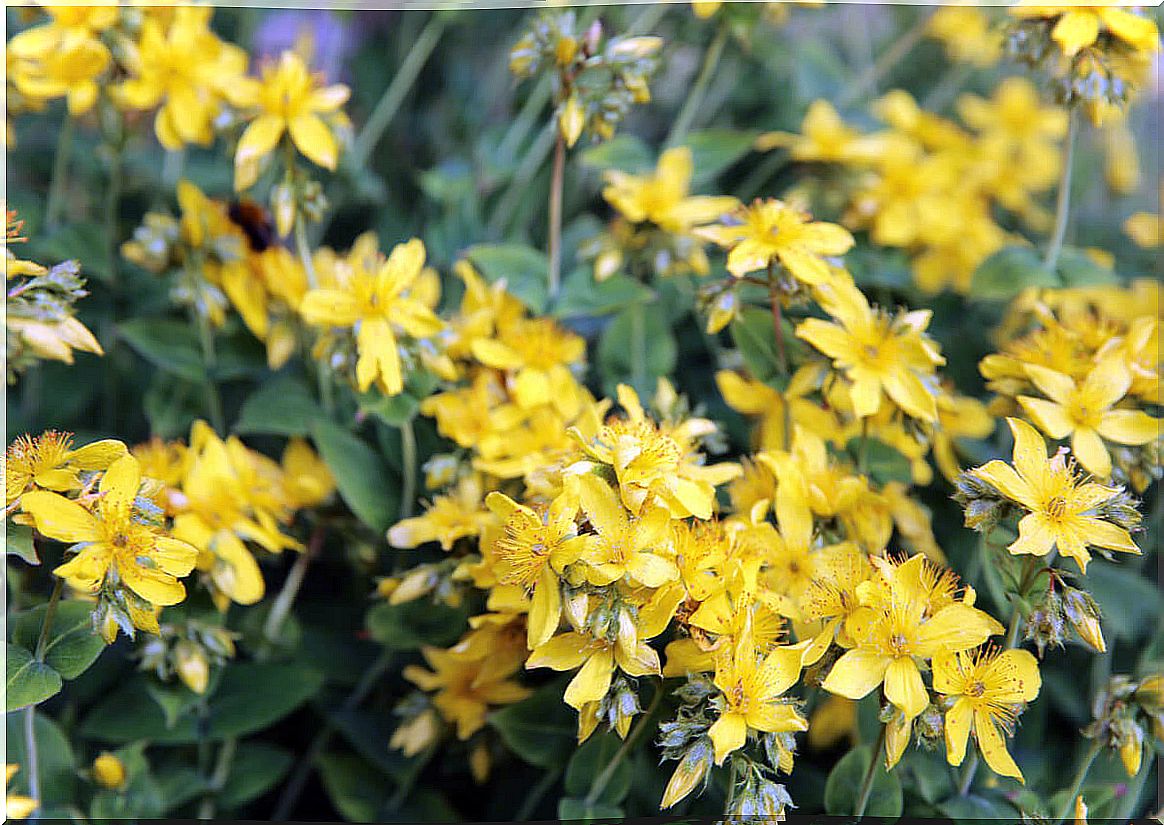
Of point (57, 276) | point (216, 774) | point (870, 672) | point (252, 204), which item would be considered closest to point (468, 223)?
point (252, 204)

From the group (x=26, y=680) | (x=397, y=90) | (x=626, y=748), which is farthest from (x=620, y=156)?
(x=26, y=680)

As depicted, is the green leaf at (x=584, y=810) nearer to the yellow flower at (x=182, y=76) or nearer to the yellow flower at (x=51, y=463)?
the yellow flower at (x=51, y=463)

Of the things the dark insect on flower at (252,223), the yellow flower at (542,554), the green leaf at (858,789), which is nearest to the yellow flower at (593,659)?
the yellow flower at (542,554)

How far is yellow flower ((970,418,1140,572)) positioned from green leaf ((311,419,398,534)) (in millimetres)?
520

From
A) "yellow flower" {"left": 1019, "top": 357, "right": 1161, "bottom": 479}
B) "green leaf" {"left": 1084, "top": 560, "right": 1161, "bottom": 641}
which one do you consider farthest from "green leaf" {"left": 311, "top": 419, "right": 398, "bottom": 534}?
"green leaf" {"left": 1084, "top": 560, "right": 1161, "bottom": 641}

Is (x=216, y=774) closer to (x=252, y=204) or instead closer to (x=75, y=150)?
(x=252, y=204)

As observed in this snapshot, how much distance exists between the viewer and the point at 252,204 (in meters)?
1.08

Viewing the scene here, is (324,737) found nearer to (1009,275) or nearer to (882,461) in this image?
(882,461)

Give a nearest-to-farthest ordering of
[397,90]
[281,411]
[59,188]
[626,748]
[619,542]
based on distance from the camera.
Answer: [619,542]
[626,748]
[281,411]
[59,188]
[397,90]

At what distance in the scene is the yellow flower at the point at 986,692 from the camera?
0.73m

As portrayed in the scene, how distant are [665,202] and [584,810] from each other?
23.9 inches

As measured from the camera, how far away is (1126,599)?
1.11 meters

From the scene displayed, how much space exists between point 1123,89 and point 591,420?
0.60m

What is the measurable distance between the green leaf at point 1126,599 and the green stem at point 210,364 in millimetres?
932
